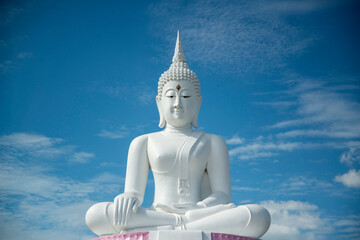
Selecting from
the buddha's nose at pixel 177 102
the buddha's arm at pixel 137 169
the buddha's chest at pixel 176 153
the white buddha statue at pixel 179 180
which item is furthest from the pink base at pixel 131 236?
the buddha's nose at pixel 177 102

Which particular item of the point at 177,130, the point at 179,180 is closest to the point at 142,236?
the point at 179,180

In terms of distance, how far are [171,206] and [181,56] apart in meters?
2.47

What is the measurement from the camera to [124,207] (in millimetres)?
5844

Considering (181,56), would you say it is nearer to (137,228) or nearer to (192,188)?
(192,188)

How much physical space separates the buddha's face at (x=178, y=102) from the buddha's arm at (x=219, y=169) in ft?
1.70

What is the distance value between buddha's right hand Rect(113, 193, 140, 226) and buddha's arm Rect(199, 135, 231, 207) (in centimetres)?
120

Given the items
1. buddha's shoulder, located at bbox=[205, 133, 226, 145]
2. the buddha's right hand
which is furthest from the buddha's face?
the buddha's right hand

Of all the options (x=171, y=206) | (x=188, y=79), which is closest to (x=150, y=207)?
(x=171, y=206)

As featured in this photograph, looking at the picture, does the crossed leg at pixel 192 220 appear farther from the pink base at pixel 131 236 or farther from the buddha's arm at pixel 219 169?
the buddha's arm at pixel 219 169

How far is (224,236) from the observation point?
549cm

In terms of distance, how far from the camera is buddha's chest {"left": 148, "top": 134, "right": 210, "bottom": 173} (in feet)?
22.0

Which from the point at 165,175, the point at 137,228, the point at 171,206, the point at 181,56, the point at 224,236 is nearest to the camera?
the point at 224,236

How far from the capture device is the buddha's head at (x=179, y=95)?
7023mm

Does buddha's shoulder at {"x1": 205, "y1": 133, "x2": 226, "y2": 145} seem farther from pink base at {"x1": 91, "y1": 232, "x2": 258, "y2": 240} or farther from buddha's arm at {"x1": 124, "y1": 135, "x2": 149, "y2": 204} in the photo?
pink base at {"x1": 91, "y1": 232, "x2": 258, "y2": 240}
